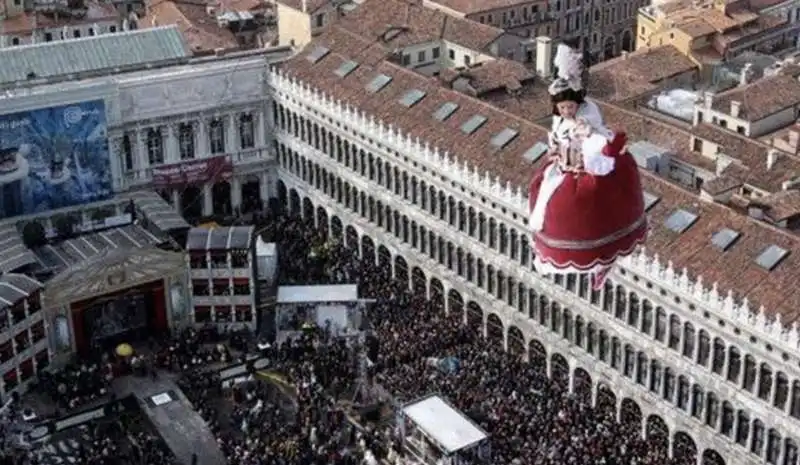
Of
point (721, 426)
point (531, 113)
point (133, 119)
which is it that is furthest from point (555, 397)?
point (133, 119)

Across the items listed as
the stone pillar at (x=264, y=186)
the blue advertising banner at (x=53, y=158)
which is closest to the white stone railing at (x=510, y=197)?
the stone pillar at (x=264, y=186)

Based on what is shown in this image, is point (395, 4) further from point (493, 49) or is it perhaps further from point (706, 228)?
point (706, 228)

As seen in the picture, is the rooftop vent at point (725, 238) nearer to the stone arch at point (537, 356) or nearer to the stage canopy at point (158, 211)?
the stone arch at point (537, 356)

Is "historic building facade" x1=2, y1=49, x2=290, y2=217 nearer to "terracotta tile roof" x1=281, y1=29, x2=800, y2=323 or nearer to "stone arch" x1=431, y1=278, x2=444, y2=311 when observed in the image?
"terracotta tile roof" x1=281, y1=29, x2=800, y2=323

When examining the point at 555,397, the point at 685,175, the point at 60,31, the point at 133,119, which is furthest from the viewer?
the point at 60,31

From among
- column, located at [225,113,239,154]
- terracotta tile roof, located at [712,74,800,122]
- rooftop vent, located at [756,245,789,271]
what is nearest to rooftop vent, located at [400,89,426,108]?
column, located at [225,113,239,154]

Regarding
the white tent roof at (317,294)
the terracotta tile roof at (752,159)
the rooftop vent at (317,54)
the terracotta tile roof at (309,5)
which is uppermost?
the terracotta tile roof at (309,5)

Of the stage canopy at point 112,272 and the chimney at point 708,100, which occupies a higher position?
the chimney at point 708,100
